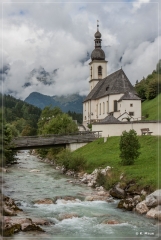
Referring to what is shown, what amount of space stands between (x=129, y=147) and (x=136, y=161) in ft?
A: 5.17

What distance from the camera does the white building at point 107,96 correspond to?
202 feet

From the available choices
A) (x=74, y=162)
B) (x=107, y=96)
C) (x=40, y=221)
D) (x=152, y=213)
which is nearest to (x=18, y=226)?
(x=40, y=221)

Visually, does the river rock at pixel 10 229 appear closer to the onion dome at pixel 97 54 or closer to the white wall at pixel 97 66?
the white wall at pixel 97 66

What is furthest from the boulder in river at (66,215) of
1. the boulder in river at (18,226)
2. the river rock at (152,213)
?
the river rock at (152,213)

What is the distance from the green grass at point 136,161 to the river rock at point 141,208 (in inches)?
60.2

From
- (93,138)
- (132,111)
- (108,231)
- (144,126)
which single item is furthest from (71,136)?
(108,231)

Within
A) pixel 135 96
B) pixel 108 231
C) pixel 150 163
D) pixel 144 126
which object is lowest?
pixel 108 231

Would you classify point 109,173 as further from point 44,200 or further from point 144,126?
point 144,126

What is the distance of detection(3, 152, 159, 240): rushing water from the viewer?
1510cm

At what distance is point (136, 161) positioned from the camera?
29.5 m

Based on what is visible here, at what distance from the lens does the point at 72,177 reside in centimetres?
3356

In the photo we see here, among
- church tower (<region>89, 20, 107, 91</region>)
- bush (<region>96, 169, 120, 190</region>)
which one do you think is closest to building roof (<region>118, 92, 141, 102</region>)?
church tower (<region>89, 20, 107, 91</region>)

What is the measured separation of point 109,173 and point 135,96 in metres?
36.3

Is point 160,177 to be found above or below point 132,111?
below
